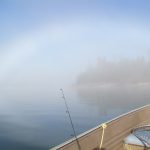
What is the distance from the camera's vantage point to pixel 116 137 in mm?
7531

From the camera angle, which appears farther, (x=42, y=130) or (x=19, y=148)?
(x=42, y=130)

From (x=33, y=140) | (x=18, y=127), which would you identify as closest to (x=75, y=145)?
(x=33, y=140)

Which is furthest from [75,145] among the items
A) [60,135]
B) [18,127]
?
[18,127]

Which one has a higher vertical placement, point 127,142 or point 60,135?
point 127,142

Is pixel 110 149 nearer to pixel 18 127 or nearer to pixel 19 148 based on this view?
pixel 19 148

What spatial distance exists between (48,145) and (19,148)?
141 inches

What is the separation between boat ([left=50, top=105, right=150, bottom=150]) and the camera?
444 cm

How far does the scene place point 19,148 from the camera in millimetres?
28891

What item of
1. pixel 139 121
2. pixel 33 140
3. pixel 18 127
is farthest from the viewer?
pixel 18 127

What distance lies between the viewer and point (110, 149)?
691 cm

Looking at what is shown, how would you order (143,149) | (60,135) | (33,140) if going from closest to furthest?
(143,149)
(33,140)
(60,135)

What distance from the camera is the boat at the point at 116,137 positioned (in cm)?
444

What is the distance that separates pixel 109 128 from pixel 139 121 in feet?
10.4

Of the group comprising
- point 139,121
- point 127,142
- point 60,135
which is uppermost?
point 127,142
